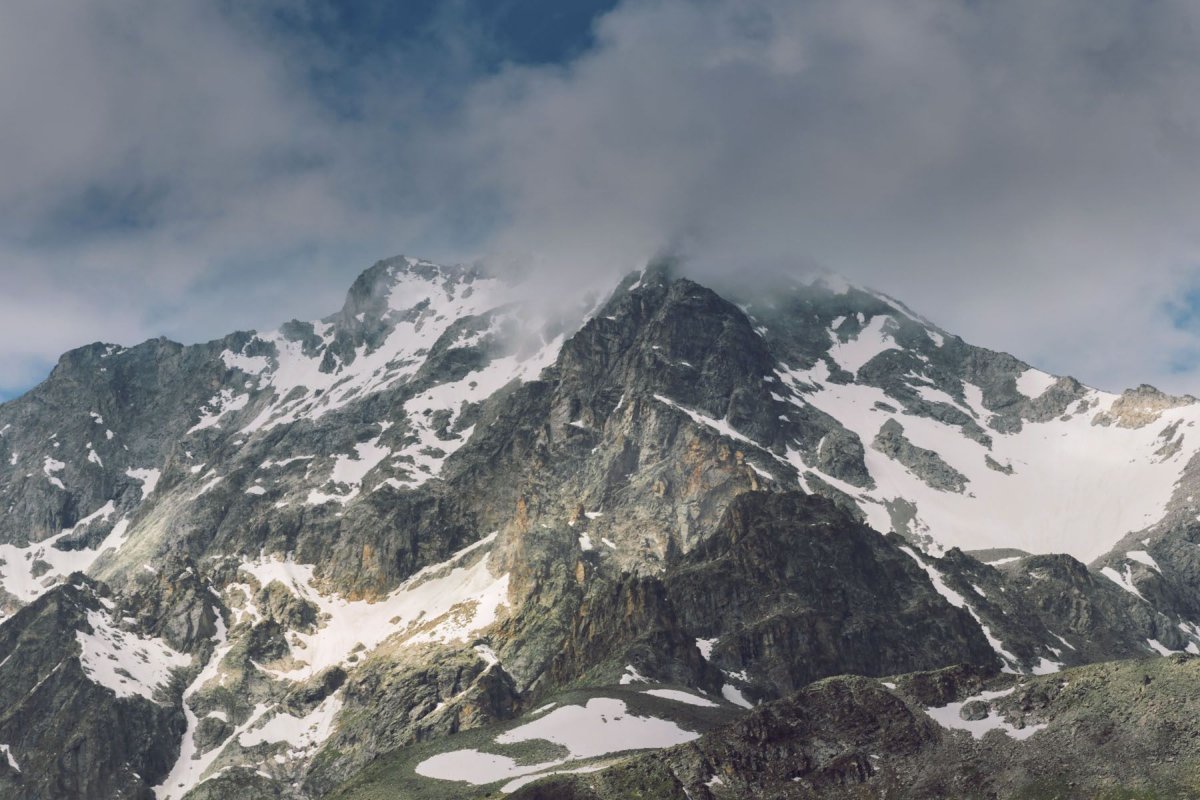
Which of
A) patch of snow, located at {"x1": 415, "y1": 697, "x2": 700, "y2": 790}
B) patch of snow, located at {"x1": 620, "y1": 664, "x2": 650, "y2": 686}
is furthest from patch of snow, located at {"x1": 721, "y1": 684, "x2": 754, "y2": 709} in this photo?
patch of snow, located at {"x1": 415, "y1": 697, "x2": 700, "y2": 790}

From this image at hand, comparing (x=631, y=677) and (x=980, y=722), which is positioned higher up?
(x=631, y=677)

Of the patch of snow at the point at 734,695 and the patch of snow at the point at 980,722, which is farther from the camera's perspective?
the patch of snow at the point at 734,695

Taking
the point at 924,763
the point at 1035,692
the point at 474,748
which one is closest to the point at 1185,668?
the point at 1035,692

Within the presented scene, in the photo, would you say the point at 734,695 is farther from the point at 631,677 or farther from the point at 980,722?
Result: the point at 980,722

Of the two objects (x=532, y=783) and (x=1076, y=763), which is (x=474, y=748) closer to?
(x=532, y=783)

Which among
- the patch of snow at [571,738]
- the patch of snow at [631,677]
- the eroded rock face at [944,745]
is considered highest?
the patch of snow at [631,677]

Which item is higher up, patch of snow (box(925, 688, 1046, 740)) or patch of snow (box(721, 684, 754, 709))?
patch of snow (box(721, 684, 754, 709))

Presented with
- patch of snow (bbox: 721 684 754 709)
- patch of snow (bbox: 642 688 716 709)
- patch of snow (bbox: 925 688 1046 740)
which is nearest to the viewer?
patch of snow (bbox: 925 688 1046 740)

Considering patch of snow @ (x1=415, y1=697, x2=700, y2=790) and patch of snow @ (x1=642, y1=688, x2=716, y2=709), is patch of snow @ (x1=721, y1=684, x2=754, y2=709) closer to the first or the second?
patch of snow @ (x1=642, y1=688, x2=716, y2=709)

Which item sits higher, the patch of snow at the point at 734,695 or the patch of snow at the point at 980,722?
the patch of snow at the point at 734,695

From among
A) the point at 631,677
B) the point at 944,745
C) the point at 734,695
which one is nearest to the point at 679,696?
the point at 631,677

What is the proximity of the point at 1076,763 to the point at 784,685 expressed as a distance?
95671 millimetres

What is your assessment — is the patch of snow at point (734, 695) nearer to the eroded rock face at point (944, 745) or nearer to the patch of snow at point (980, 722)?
the eroded rock face at point (944, 745)

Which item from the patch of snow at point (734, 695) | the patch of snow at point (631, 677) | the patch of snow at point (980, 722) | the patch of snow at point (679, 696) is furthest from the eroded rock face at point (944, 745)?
the patch of snow at point (734, 695)
